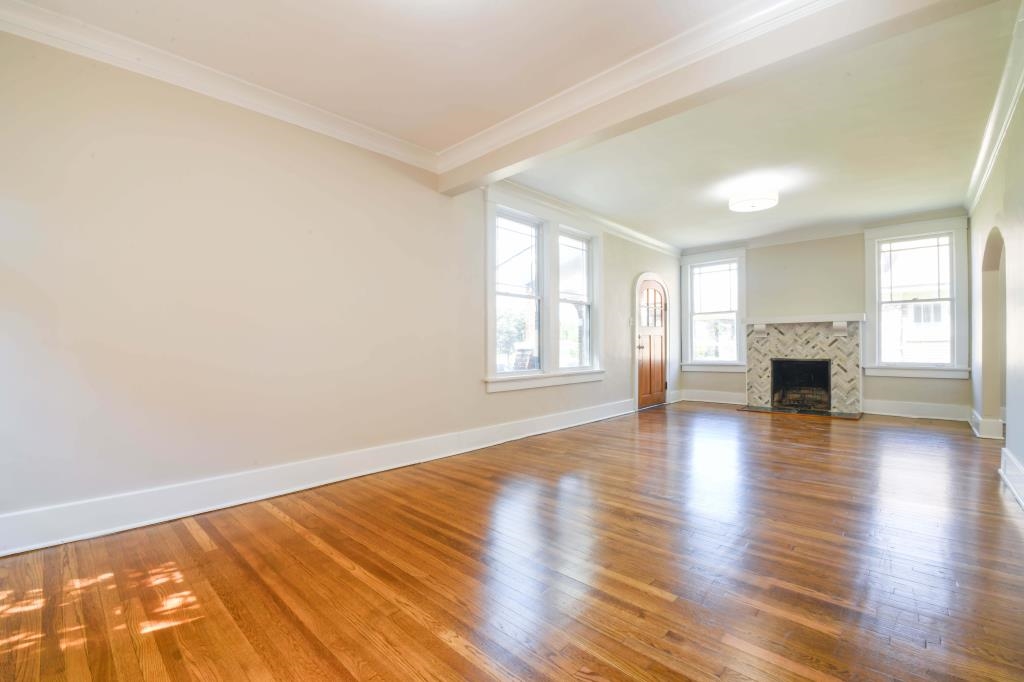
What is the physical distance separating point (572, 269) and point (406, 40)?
3.65 metres

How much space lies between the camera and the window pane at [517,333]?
482 cm

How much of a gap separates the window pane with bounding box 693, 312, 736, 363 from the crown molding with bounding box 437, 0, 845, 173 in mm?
5740

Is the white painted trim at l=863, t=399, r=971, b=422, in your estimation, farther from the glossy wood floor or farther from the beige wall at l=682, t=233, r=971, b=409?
the glossy wood floor

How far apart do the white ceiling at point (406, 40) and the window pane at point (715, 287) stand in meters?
5.79

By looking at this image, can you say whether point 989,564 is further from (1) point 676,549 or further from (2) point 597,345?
(2) point 597,345

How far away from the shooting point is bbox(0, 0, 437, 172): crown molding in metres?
2.31

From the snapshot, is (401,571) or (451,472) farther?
(451,472)

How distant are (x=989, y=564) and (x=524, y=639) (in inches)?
86.6

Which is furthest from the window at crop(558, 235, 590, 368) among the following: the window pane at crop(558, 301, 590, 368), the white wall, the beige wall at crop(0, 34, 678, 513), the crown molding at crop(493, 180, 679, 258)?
the white wall

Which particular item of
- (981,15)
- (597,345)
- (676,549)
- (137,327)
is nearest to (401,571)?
(676,549)

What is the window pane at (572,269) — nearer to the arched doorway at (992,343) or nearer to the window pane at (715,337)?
the window pane at (715,337)

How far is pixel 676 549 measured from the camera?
223 cm

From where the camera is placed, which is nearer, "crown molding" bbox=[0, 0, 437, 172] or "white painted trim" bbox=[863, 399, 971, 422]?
"crown molding" bbox=[0, 0, 437, 172]

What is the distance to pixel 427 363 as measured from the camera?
13.4ft
